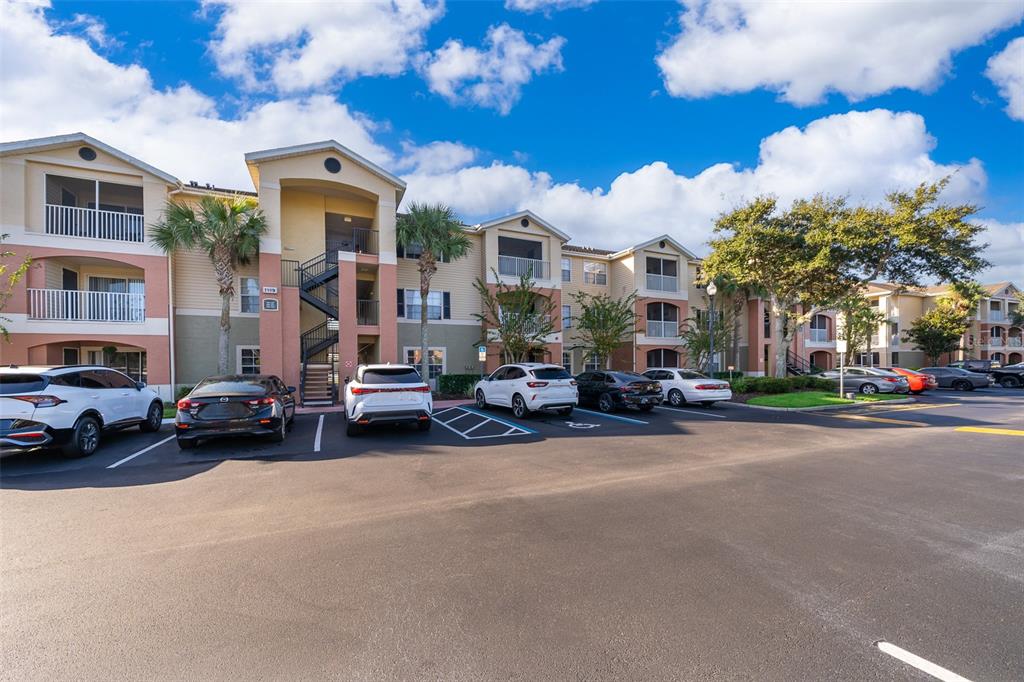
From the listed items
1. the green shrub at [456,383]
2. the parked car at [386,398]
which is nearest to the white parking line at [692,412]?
the green shrub at [456,383]

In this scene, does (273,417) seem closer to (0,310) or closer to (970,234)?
(0,310)

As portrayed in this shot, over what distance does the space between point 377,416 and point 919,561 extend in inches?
368

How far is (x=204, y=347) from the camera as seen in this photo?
61.7 feet

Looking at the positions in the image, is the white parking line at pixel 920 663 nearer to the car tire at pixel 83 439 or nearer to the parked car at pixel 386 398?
the parked car at pixel 386 398

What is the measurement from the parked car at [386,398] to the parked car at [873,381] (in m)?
23.1

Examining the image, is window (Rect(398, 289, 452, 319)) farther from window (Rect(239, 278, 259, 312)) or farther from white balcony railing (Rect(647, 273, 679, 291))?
white balcony railing (Rect(647, 273, 679, 291))

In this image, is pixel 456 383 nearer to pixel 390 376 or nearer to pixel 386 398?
pixel 390 376

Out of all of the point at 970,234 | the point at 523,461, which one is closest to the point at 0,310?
the point at 523,461

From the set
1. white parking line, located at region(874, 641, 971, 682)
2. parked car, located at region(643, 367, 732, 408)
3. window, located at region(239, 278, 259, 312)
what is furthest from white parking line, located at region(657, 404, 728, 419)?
window, located at region(239, 278, 259, 312)

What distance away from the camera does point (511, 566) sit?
13.6ft

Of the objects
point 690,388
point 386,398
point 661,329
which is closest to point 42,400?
point 386,398

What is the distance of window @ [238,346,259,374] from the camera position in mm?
19438

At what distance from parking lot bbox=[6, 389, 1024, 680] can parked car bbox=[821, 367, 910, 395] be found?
54.7ft

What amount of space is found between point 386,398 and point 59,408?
5.85 metres
